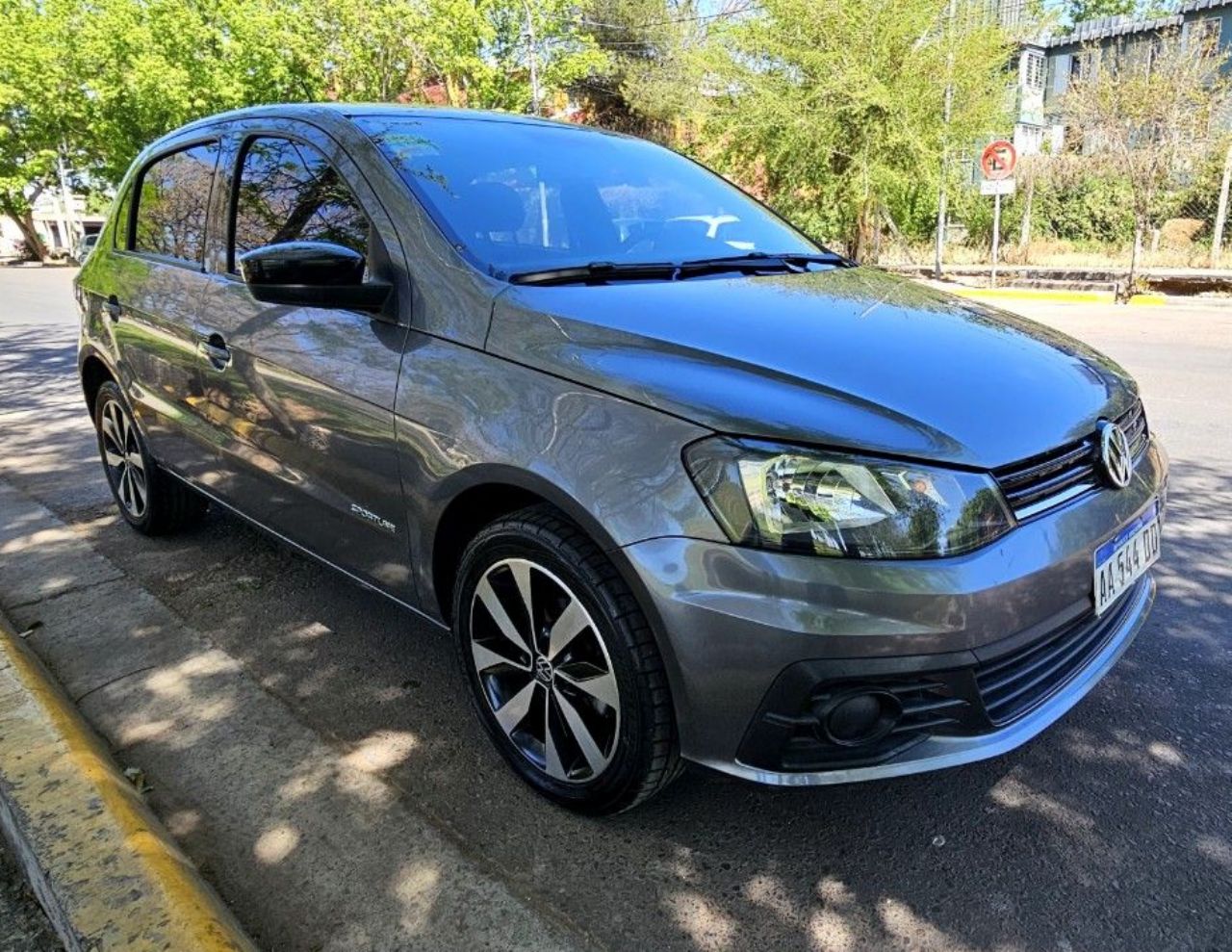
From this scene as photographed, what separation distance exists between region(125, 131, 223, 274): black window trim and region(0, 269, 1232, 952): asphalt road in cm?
132

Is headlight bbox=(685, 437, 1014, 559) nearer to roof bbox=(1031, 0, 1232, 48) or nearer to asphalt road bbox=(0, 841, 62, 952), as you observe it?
asphalt road bbox=(0, 841, 62, 952)

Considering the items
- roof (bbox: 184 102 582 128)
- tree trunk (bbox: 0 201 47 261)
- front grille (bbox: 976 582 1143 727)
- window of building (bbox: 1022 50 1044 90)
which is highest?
window of building (bbox: 1022 50 1044 90)

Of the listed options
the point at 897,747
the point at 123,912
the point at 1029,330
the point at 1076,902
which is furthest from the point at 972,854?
the point at 123,912

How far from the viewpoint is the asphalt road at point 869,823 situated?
6.15 feet

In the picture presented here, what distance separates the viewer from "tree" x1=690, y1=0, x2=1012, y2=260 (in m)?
17.7

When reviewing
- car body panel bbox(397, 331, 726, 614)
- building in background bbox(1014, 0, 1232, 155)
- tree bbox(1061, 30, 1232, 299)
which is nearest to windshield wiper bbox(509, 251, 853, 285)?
car body panel bbox(397, 331, 726, 614)

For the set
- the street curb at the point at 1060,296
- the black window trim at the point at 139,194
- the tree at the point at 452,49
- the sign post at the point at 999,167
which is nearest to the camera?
the black window trim at the point at 139,194

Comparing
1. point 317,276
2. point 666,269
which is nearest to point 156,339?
point 317,276

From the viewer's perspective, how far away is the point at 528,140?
3.00m

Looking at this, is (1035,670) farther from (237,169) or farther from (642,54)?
(642,54)

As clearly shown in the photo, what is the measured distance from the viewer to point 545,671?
217 centimetres

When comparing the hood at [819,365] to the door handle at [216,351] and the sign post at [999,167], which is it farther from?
the sign post at [999,167]

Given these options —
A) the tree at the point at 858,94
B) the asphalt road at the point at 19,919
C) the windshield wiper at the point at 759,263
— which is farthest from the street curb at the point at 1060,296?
the asphalt road at the point at 19,919

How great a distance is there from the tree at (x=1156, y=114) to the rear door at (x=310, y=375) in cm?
1514
